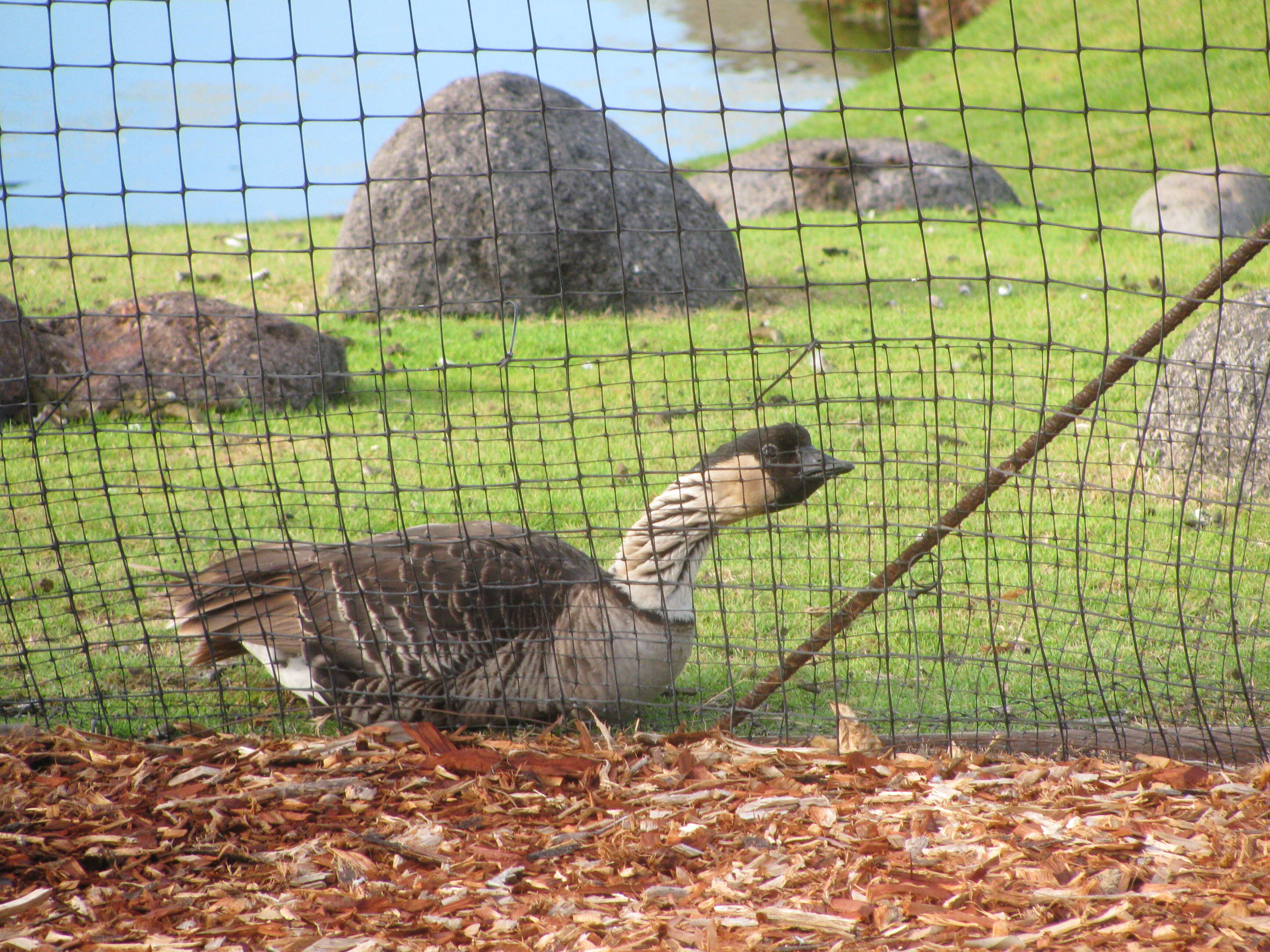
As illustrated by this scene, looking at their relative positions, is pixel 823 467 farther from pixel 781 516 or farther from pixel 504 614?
pixel 781 516

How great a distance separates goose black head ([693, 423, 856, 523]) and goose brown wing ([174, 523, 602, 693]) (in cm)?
60

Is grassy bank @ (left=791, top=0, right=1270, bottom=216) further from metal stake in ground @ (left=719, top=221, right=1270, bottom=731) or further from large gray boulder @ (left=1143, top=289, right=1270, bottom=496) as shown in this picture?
metal stake in ground @ (left=719, top=221, right=1270, bottom=731)

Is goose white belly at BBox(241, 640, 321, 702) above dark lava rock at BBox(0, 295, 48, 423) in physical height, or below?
below

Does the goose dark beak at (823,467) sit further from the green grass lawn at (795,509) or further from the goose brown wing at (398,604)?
the goose brown wing at (398,604)

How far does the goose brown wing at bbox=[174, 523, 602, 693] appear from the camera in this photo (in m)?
4.05

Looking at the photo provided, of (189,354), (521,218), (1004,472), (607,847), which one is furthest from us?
(521,218)

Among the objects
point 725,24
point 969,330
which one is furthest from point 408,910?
point 725,24

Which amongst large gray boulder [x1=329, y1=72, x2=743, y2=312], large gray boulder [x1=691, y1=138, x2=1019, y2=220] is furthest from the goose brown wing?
large gray boulder [x1=691, y1=138, x2=1019, y2=220]

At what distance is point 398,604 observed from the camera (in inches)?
162

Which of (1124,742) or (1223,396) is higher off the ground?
(1223,396)

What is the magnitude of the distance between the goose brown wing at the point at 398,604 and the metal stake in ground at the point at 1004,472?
2.59 feet

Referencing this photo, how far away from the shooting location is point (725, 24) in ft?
97.6

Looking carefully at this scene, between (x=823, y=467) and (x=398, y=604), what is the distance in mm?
1651

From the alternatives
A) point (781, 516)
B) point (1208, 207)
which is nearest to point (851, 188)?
point (1208, 207)
